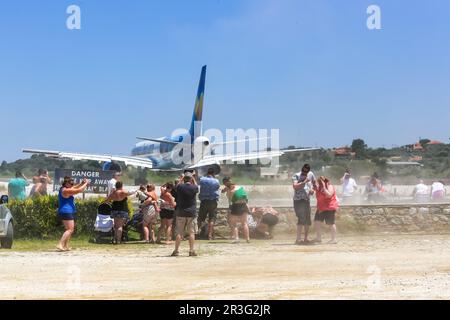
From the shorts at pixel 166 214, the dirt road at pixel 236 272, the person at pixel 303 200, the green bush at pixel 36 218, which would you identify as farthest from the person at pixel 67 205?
the person at pixel 303 200

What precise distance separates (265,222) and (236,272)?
771 centimetres

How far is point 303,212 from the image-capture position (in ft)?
59.3

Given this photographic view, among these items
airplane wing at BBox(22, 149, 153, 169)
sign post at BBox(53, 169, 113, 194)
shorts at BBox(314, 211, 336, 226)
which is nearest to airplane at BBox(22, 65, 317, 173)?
airplane wing at BBox(22, 149, 153, 169)

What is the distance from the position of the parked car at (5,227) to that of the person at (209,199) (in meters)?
4.61

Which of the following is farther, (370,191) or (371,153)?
(371,153)

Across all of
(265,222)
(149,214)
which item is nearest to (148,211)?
(149,214)

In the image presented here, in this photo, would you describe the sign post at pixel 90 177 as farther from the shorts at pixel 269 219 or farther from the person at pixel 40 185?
the shorts at pixel 269 219

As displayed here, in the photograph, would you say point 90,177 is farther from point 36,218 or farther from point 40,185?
point 36,218

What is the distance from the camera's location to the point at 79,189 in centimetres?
1683

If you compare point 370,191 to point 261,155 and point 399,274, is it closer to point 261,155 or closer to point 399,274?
point 399,274

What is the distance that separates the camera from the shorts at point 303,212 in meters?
18.0

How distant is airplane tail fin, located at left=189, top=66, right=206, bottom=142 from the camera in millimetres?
48469
